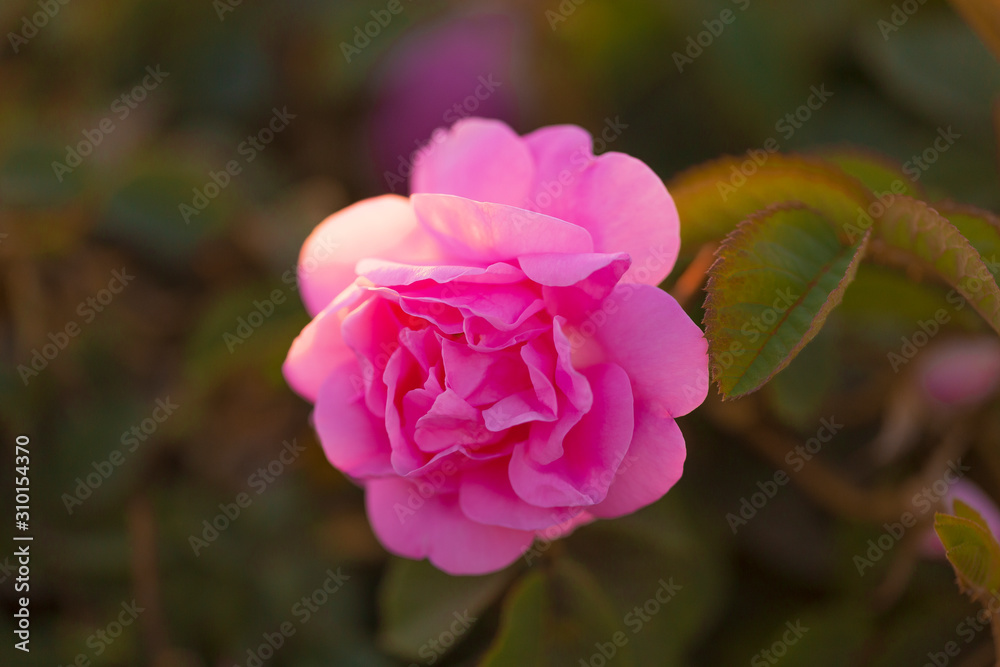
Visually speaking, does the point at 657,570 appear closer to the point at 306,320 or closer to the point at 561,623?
the point at 561,623

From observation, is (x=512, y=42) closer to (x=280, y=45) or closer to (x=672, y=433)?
(x=280, y=45)

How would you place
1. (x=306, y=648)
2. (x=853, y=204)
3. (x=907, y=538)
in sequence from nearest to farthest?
(x=853, y=204)
(x=907, y=538)
(x=306, y=648)

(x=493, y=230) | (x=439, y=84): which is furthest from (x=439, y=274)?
(x=439, y=84)

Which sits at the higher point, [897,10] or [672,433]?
[897,10]

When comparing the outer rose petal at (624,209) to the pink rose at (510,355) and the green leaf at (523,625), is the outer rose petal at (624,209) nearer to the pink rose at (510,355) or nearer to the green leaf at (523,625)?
the pink rose at (510,355)

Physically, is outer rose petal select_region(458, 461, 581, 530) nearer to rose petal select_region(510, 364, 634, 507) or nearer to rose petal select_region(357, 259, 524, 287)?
rose petal select_region(510, 364, 634, 507)

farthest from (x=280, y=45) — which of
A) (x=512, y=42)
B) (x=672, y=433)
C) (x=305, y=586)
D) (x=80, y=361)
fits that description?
(x=672, y=433)

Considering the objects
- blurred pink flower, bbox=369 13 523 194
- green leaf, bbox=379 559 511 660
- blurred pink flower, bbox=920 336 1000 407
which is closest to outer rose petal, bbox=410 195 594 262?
green leaf, bbox=379 559 511 660
